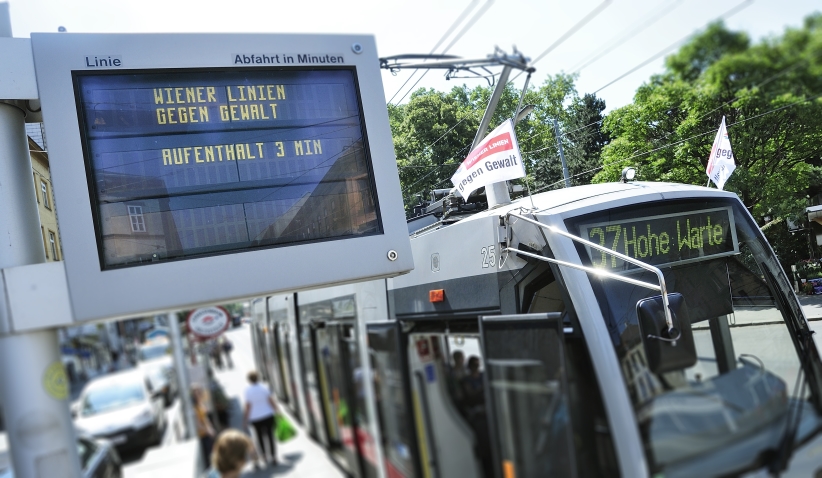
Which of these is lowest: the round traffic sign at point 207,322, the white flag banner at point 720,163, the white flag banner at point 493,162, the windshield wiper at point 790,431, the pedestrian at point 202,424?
the windshield wiper at point 790,431

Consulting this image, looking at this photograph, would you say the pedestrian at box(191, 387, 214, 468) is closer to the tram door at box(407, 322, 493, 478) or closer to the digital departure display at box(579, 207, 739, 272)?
the tram door at box(407, 322, 493, 478)

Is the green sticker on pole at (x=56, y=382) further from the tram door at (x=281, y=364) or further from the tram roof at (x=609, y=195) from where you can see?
the tram roof at (x=609, y=195)

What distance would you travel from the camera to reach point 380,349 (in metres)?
5.38

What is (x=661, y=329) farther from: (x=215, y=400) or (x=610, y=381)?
(x=215, y=400)

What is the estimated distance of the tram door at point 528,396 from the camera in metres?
3.54

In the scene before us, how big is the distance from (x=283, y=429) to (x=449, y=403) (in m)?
1.11

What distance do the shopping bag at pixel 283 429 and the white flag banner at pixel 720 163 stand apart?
356cm

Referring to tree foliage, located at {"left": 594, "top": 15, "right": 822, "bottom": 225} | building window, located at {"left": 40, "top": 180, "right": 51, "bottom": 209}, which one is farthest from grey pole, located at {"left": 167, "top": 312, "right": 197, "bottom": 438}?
tree foliage, located at {"left": 594, "top": 15, "right": 822, "bottom": 225}

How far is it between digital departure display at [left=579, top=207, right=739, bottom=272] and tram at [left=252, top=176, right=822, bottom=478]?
11 millimetres

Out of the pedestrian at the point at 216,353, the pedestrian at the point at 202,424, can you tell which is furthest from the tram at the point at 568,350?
the pedestrian at the point at 202,424

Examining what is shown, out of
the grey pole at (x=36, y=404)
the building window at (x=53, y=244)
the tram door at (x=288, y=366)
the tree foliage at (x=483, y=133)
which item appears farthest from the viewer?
the tree foliage at (x=483, y=133)

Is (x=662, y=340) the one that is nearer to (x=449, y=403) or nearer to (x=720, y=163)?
(x=449, y=403)

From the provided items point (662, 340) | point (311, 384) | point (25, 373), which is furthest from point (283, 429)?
point (662, 340)

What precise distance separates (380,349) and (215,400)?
172cm
